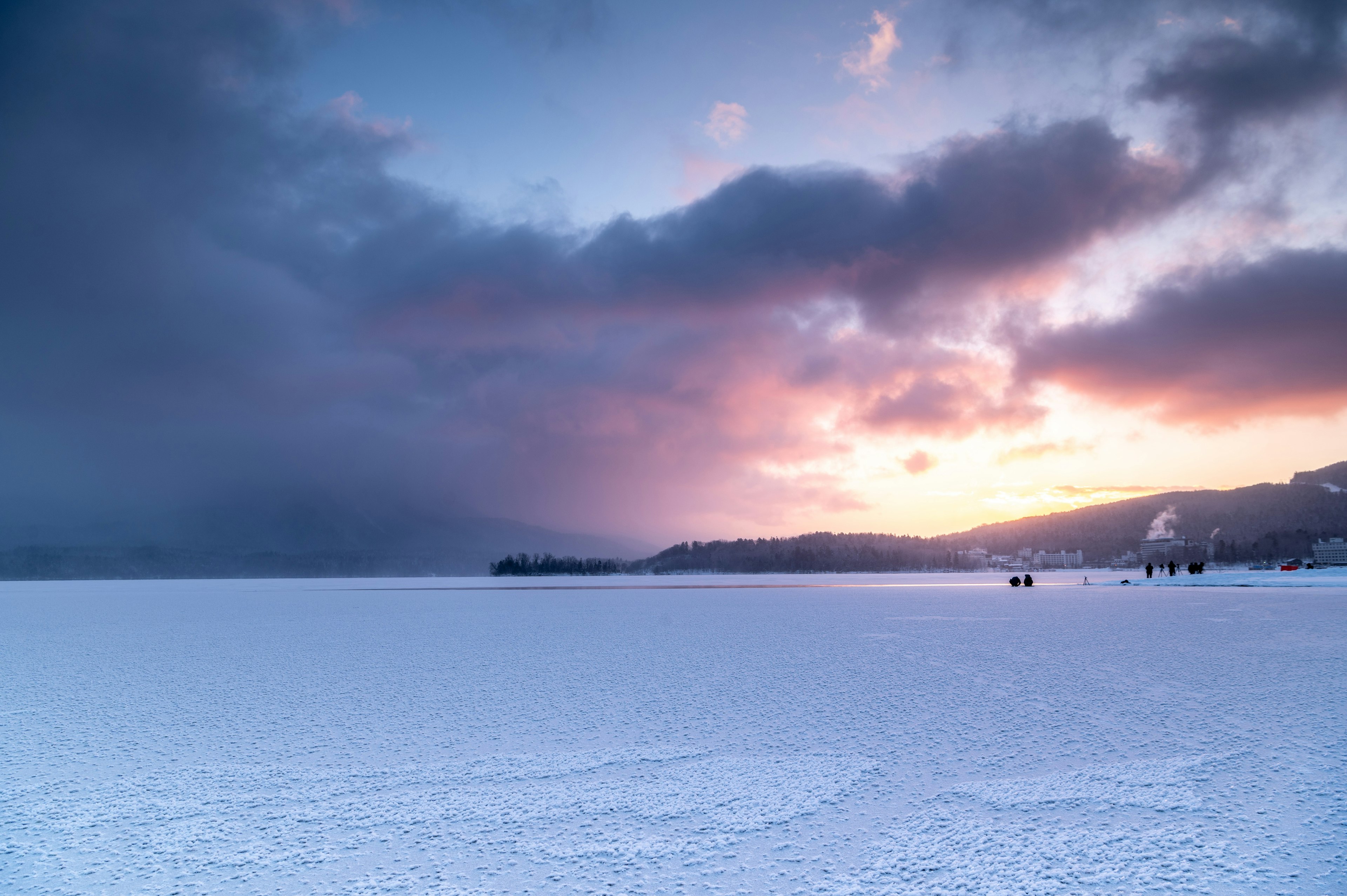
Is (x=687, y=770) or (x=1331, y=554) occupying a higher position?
(x=687, y=770)

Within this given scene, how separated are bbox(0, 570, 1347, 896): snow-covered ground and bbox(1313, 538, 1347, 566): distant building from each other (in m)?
140

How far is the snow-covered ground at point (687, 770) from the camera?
690cm

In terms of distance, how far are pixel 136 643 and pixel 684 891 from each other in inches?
1159

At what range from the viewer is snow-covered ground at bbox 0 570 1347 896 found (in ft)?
22.6

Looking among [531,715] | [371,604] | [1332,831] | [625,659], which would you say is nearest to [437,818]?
[531,715]

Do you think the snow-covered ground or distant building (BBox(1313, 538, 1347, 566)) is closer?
the snow-covered ground

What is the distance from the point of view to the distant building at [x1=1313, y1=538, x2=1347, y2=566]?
128 meters

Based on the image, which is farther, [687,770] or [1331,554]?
[1331,554]

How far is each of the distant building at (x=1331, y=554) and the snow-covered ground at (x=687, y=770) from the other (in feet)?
459

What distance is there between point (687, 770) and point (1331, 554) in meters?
167

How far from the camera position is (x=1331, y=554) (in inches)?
5148

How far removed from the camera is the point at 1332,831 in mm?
7488

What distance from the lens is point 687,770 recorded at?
32.4ft

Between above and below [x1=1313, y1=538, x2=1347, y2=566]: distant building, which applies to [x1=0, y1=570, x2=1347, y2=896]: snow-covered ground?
above
